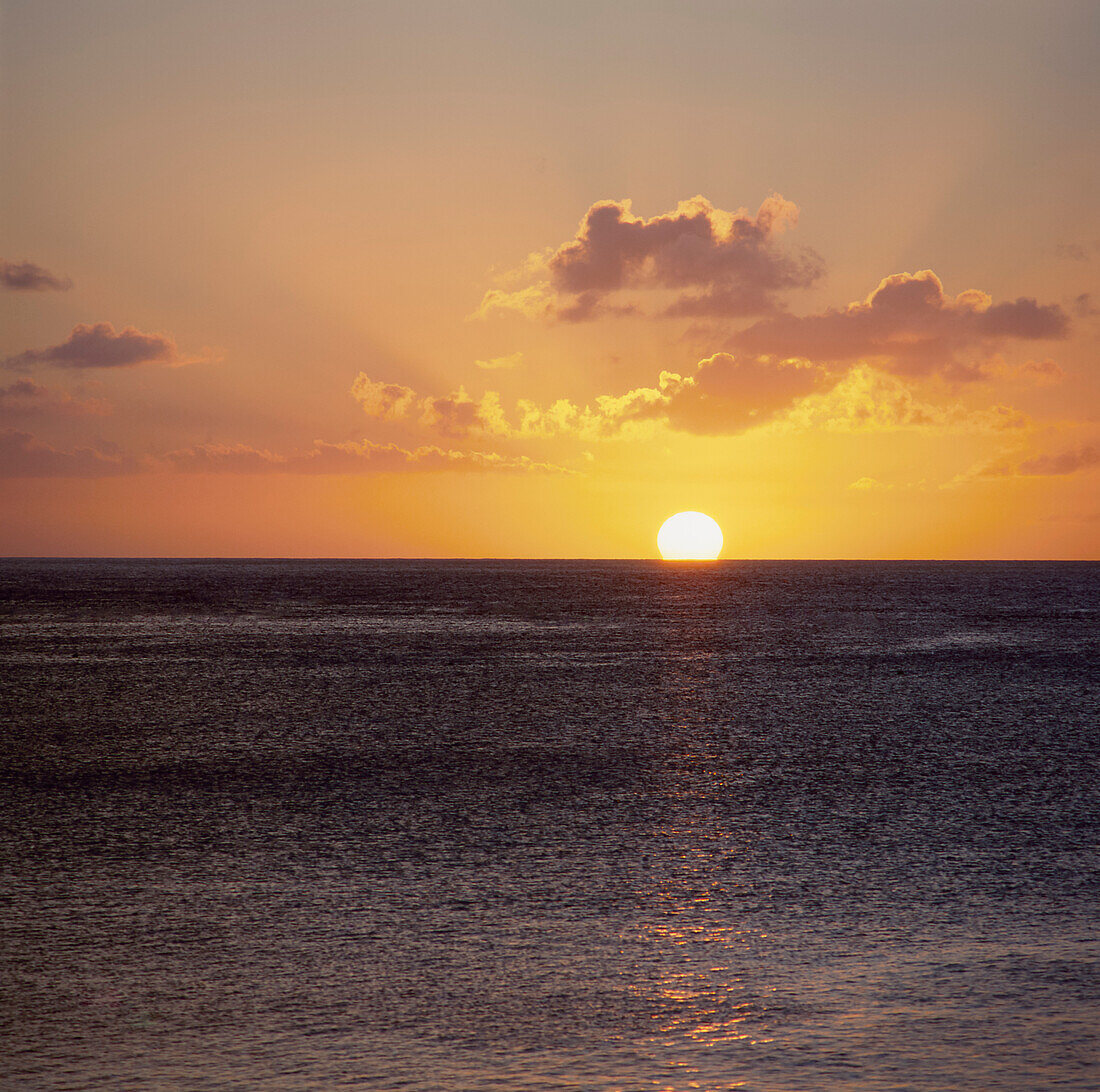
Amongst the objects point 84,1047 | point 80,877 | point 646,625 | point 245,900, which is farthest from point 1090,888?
point 646,625

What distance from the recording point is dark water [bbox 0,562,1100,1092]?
820cm

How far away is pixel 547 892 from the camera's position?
1205 cm

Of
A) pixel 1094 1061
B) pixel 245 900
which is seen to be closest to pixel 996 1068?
pixel 1094 1061

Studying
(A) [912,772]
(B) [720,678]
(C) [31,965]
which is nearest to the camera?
(C) [31,965]

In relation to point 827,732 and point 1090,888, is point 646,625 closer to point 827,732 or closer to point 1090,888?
point 827,732

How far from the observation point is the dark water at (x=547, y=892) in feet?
26.9

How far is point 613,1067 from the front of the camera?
7.91 meters

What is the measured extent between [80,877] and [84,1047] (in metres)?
4.69

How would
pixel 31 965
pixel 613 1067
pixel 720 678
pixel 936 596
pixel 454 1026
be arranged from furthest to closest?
pixel 936 596 < pixel 720 678 < pixel 31 965 < pixel 454 1026 < pixel 613 1067

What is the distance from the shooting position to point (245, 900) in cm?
1173

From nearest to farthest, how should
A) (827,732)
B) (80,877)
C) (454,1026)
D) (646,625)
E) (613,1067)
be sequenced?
(613,1067)
(454,1026)
(80,877)
(827,732)
(646,625)

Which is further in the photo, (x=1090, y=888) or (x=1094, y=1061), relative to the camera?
(x=1090, y=888)

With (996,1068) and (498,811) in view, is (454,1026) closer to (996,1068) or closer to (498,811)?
(996,1068)

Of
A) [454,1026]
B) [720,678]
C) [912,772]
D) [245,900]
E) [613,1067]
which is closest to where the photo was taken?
[613,1067]
